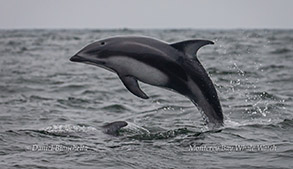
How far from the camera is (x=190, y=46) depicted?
27.9ft

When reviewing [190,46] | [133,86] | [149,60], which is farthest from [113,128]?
[190,46]

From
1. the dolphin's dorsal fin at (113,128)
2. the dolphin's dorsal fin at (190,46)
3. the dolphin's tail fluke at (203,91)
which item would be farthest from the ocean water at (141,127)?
the dolphin's dorsal fin at (190,46)

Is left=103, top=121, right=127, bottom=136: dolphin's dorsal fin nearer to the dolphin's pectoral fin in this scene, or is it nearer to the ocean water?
the ocean water

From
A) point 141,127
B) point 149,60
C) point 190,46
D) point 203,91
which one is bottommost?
point 141,127

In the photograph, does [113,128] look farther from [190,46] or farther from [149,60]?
[190,46]

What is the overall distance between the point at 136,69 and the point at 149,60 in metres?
0.24

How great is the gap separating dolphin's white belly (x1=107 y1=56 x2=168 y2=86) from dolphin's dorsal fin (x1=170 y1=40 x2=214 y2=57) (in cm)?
47

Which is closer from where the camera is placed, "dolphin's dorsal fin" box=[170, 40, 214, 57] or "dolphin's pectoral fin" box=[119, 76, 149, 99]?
"dolphin's pectoral fin" box=[119, 76, 149, 99]

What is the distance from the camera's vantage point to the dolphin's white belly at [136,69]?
8.48 m

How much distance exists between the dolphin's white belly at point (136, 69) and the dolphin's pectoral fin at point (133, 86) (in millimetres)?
77

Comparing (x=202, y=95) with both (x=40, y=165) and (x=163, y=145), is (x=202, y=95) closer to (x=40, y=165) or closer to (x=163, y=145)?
(x=163, y=145)

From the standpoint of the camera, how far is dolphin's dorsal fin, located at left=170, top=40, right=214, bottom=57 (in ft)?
27.7

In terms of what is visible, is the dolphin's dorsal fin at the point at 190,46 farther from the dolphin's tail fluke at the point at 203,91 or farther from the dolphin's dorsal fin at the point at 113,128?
the dolphin's dorsal fin at the point at 113,128

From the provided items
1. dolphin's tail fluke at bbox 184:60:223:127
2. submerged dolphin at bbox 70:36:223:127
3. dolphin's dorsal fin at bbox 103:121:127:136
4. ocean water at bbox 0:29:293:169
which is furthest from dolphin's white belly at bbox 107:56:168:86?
dolphin's dorsal fin at bbox 103:121:127:136
